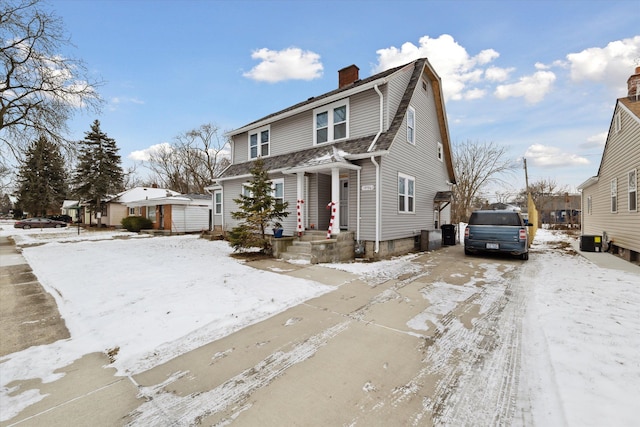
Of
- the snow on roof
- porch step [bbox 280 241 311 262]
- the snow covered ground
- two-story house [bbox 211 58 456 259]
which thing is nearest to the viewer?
the snow covered ground

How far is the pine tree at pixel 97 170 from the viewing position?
27969mm

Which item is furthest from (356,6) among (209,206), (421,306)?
(209,206)

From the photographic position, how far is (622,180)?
966 cm

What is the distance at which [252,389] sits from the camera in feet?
8.08

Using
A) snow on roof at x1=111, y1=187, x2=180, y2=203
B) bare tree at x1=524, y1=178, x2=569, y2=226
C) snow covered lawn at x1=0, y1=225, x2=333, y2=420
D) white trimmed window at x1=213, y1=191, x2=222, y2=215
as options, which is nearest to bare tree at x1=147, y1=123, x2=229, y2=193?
snow on roof at x1=111, y1=187, x2=180, y2=203

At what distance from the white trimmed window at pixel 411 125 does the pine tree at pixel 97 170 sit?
31.5 meters

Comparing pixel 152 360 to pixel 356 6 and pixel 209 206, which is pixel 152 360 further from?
pixel 209 206

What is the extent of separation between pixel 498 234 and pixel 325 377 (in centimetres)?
908

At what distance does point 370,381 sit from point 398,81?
10996mm

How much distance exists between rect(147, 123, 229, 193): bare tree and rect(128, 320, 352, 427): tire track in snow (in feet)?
115

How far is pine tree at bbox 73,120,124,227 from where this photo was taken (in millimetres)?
27969

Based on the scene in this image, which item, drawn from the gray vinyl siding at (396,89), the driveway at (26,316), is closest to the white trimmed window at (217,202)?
the driveway at (26,316)

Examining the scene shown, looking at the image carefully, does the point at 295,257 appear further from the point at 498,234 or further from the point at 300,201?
the point at 498,234

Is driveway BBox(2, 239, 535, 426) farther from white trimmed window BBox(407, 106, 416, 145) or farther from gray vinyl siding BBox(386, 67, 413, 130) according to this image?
white trimmed window BBox(407, 106, 416, 145)
